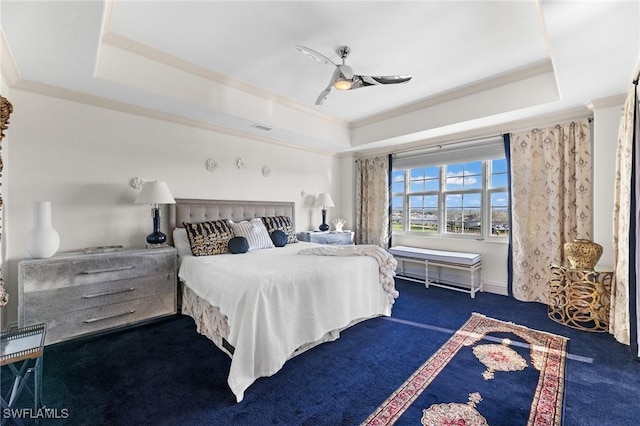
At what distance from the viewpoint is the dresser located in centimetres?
239

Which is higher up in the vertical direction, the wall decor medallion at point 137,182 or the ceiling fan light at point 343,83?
the ceiling fan light at point 343,83

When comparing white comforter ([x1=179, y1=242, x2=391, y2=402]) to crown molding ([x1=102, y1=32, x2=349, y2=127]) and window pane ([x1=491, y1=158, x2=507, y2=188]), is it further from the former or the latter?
window pane ([x1=491, y1=158, x2=507, y2=188])

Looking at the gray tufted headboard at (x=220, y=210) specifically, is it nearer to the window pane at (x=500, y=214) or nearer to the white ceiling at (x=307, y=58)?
the white ceiling at (x=307, y=58)

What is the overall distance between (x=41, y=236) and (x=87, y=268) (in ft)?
1.50

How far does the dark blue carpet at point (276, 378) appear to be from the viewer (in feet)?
5.57

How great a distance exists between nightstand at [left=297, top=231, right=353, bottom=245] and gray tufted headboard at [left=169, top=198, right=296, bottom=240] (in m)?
0.43

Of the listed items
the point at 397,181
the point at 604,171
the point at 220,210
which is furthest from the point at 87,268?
the point at 604,171

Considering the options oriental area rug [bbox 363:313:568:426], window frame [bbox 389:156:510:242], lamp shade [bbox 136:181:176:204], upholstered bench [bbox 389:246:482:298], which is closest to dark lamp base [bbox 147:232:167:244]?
lamp shade [bbox 136:181:176:204]

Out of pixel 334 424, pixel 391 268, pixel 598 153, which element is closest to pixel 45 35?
pixel 334 424

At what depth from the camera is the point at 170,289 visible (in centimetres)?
312

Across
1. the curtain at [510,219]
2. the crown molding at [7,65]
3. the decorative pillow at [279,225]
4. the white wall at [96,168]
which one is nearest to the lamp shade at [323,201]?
the decorative pillow at [279,225]

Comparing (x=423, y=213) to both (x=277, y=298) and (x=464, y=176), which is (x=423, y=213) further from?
(x=277, y=298)

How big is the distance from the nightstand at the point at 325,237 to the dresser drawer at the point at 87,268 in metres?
2.18

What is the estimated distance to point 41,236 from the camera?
8.19ft
